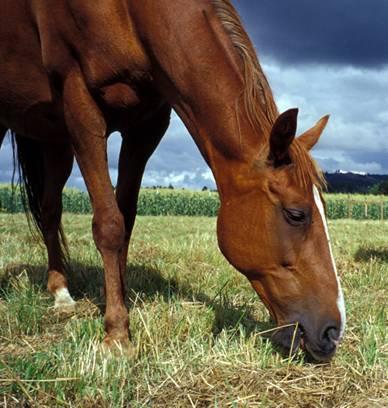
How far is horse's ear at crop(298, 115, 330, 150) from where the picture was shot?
2.93m


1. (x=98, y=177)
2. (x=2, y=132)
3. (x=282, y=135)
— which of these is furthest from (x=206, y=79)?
(x=2, y=132)

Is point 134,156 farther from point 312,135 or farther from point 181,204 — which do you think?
point 181,204

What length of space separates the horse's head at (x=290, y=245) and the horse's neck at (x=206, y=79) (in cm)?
18

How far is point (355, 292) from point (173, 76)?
8.14 feet

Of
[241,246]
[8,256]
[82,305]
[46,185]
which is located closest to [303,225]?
[241,246]

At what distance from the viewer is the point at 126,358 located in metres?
2.72

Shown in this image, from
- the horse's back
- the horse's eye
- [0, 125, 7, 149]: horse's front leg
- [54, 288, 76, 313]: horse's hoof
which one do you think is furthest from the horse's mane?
[0, 125, 7, 149]: horse's front leg

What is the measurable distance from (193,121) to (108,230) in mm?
784

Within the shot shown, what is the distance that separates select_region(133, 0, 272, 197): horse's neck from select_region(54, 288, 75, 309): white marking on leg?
1661 millimetres

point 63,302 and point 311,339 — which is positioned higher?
point 311,339

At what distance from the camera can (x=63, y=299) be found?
409 cm

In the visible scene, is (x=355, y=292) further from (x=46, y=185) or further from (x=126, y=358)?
(x=46, y=185)

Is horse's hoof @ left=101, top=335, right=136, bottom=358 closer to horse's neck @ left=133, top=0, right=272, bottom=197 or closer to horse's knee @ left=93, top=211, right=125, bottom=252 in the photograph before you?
horse's knee @ left=93, top=211, right=125, bottom=252

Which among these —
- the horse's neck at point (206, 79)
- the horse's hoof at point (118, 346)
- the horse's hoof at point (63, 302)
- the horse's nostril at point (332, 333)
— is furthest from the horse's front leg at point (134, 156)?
A: the horse's nostril at point (332, 333)
